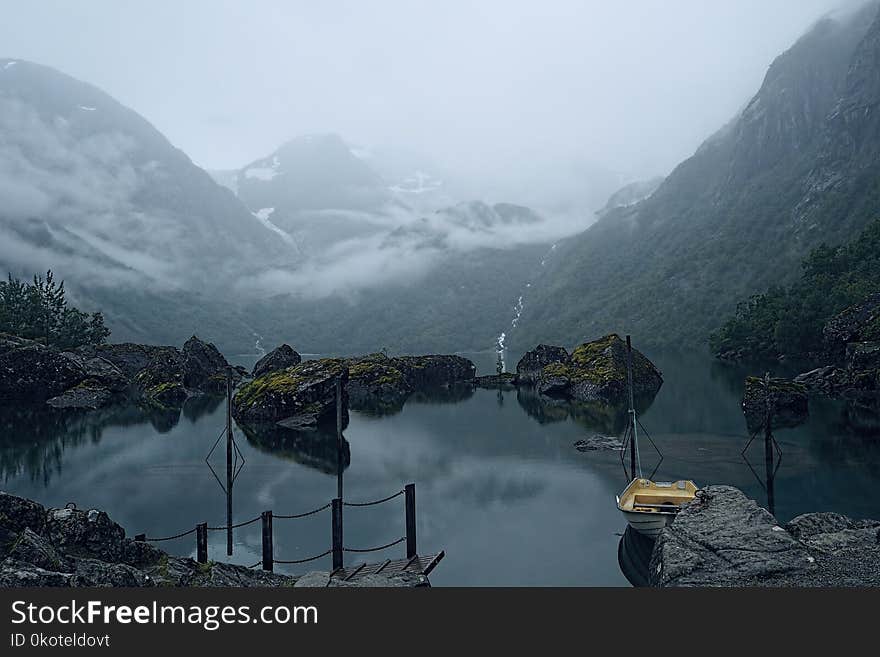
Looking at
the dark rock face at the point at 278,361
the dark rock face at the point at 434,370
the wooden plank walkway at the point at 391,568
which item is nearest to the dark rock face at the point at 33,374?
the dark rock face at the point at 278,361

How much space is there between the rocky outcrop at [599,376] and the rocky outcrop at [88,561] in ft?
221

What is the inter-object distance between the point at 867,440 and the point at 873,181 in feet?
448

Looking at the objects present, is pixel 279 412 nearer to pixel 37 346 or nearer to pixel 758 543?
pixel 37 346

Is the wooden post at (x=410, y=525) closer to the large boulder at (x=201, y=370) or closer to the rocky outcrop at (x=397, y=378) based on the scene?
the rocky outcrop at (x=397, y=378)

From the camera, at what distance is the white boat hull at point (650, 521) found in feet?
90.2

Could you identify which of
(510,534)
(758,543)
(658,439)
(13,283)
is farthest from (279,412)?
(13,283)

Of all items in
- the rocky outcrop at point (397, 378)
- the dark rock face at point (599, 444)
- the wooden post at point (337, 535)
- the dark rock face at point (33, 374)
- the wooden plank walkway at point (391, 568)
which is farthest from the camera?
the rocky outcrop at point (397, 378)

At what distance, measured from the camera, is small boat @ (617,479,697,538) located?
2769 centimetres

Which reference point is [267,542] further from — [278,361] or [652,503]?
[278,361]

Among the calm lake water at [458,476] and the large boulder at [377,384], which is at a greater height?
the large boulder at [377,384]

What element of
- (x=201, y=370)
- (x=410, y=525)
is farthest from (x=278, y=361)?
(x=410, y=525)

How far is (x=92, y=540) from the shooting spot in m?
21.1

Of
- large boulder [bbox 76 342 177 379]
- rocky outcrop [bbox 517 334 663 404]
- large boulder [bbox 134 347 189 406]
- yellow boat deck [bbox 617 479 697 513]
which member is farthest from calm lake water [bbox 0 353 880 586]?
large boulder [bbox 76 342 177 379]

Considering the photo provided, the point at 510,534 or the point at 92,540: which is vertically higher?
the point at 92,540
